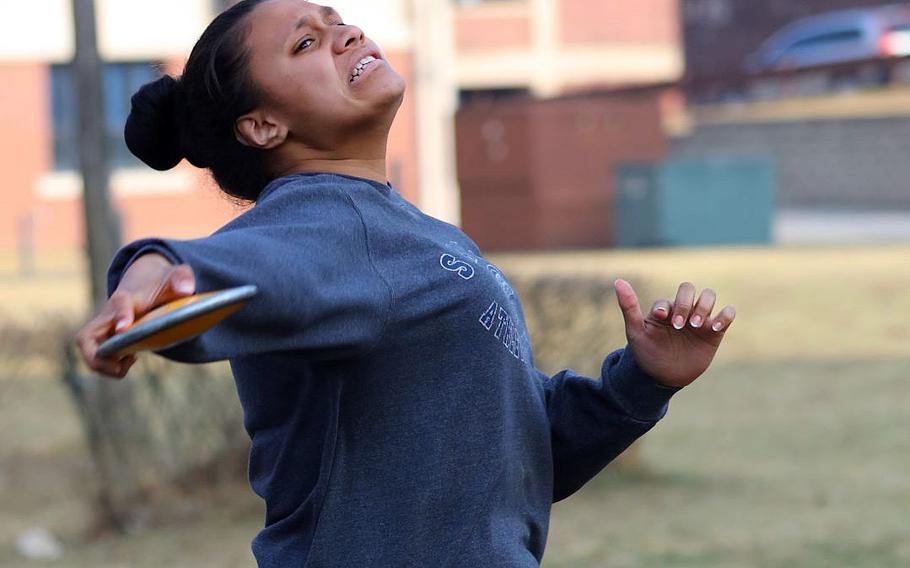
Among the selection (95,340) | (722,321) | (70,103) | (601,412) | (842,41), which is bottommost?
(601,412)

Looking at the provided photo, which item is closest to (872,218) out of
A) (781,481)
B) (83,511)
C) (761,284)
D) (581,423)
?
(761,284)

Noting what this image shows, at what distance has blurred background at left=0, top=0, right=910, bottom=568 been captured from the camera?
20.2 ft

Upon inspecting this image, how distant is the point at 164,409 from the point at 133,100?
4082 millimetres

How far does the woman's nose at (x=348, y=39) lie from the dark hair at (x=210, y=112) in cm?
12

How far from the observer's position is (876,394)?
905 centimetres

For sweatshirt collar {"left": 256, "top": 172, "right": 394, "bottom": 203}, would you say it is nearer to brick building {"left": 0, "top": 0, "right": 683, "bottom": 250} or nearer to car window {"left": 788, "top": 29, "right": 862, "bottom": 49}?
brick building {"left": 0, "top": 0, "right": 683, "bottom": 250}

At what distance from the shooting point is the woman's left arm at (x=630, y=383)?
2146 millimetres

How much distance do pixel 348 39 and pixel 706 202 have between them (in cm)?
1724

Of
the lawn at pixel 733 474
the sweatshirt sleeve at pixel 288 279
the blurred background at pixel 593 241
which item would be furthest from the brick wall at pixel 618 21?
the sweatshirt sleeve at pixel 288 279

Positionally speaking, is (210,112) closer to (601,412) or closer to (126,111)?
(601,412)

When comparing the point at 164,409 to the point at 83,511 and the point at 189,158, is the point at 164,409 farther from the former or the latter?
the point at 189,158

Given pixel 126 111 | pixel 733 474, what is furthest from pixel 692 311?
pixel 126 111

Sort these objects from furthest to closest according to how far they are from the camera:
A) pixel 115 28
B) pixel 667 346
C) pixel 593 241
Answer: pixel 115 28, pixel 593 241, pixel 667 346

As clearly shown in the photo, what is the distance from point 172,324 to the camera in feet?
4.86
